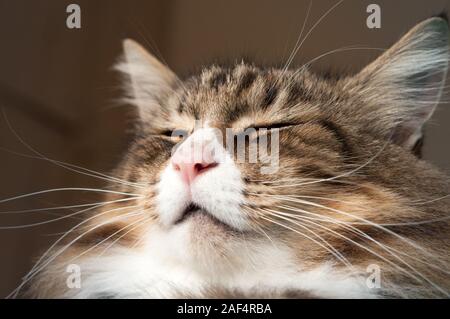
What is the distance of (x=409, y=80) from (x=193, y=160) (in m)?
0.47

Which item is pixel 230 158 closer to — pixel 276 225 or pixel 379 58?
pixel 276 225

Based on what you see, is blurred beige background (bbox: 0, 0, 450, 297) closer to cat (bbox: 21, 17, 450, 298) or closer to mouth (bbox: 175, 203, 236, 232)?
cat (bbox: 21, 17, 450, 298)

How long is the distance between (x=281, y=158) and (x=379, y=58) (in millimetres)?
292

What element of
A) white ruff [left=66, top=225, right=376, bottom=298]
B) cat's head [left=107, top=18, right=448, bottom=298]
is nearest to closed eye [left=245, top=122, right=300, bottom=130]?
cat's head [left=107, top=18, right=448, bottom=298]

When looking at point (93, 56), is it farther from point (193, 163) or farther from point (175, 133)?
point (193, 163)

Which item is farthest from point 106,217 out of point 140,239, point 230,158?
point 230,158

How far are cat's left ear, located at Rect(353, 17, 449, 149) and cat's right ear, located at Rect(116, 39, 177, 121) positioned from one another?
43 cm

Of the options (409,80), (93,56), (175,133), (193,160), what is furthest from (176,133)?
(409,80)

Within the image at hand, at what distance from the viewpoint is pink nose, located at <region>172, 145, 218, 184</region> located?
936 millimetres

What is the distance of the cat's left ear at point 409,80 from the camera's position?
1035 mm

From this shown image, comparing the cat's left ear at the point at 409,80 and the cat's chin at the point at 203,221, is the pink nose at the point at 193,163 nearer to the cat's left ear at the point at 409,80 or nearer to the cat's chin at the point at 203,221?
the cat's chin at the point at 203,221

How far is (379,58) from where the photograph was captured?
1.06m

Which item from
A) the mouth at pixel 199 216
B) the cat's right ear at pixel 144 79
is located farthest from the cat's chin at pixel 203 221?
the cat's right ear at pixel 144 79

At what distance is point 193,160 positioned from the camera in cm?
94
